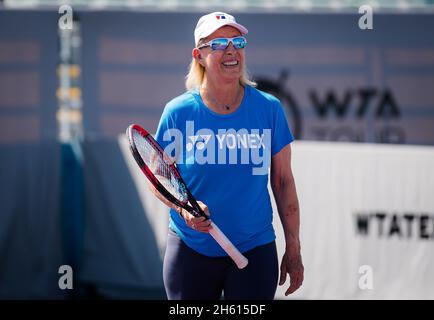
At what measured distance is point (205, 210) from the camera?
132 inches

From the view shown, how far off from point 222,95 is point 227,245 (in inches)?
24.0

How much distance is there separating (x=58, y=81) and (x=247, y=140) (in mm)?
4852

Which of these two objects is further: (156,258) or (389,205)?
(156,258)

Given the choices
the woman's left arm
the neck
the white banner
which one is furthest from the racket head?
the white banner

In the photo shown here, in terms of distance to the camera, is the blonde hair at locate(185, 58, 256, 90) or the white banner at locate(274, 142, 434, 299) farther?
the white banner at locate(274, 142, 434, 299)

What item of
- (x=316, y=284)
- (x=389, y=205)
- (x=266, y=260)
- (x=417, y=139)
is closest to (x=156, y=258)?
(x=316, y=284)

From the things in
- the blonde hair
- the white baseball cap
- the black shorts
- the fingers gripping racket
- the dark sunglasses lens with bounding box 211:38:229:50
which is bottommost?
the black shorts

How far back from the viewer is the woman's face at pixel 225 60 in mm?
3492

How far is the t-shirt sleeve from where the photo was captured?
3504mm

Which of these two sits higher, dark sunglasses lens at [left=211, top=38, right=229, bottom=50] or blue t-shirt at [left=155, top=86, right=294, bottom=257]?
dark sunglasses lens at [left=211, top=38, right=229, bottom=50]

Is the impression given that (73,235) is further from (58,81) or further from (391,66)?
(391,66)

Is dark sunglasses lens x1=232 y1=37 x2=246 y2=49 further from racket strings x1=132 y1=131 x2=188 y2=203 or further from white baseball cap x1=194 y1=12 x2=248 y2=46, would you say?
racket strings x1=132 y1=131 x2=188 y2=203
